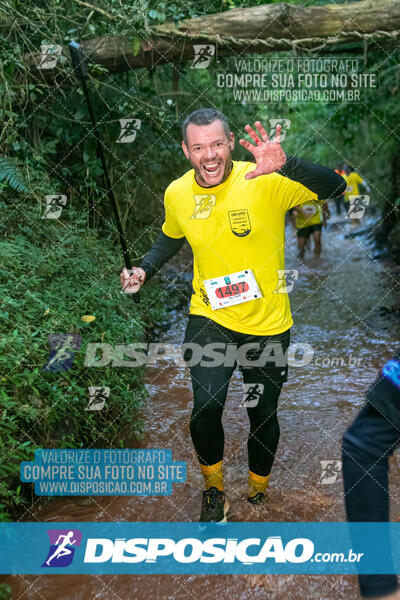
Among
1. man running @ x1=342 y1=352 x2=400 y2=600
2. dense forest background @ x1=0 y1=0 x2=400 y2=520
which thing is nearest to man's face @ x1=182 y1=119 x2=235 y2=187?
man running @ x1=342 y1=352 x2=400 y2=600

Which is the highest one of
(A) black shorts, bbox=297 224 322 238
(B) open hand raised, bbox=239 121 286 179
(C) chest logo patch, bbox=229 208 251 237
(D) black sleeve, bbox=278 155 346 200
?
(B) open hand raised, bbox=239 121 286 179

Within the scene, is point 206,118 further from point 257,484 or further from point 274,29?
point 274,29

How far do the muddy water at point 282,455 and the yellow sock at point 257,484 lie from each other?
0.10 meters

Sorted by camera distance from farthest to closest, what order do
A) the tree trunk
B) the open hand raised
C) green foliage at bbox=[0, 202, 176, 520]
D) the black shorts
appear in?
the black shorts
the tree trunk
green foliage at bbox=[0, 202, 176, 520]
the open hand raised

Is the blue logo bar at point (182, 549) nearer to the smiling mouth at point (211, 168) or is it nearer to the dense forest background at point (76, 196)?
the dense forest background at point (76, 196)

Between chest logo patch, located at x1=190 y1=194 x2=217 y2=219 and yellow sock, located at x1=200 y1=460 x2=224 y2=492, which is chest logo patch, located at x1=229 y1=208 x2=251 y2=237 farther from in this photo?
yellow sock, located at x1=200 y1=460 x2=224 y2=492

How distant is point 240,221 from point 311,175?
40 centimetres

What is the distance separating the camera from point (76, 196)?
5984 millimetres

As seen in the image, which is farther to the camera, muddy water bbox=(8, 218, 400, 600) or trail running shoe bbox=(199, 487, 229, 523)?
trail running shoe bbox=(199, 487, 229, 523)

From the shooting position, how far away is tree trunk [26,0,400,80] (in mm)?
5184

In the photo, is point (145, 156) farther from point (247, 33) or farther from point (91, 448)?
point (91, 448)

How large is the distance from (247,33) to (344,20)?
0.94 meters

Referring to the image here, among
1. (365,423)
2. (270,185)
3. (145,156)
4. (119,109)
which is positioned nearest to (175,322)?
(145,156)

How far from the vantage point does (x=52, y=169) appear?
5.91 meters
